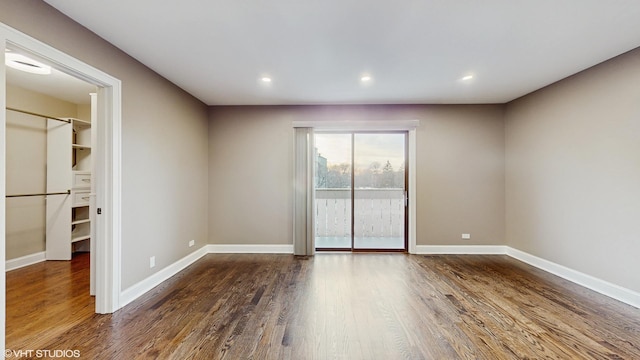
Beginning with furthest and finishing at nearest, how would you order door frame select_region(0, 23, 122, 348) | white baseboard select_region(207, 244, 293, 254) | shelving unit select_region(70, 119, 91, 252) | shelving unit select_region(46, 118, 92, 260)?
white baseboard select_region(207, 244, 293, 254) < shelving unit select_region(70, 119, 91, 252) < shelving unit select_region(46, 118, 92, 260) < door frame select_region(0, 23, 122, 348)

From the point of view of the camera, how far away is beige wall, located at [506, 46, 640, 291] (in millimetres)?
2729

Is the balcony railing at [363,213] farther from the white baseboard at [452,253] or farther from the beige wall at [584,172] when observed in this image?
the beige wall at [584,172]

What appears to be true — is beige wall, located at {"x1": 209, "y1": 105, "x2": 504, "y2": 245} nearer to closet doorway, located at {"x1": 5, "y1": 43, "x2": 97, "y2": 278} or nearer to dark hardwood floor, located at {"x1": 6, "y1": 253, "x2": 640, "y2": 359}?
dark hardwood floor, located at {"x1": 6, "y1": 253, "x2": 640, "y2": 359}

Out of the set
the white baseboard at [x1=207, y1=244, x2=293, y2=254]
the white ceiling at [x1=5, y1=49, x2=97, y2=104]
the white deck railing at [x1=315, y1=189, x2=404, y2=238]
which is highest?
the white ceiling at [x1=5, y1=49, x2=97, y2=104]

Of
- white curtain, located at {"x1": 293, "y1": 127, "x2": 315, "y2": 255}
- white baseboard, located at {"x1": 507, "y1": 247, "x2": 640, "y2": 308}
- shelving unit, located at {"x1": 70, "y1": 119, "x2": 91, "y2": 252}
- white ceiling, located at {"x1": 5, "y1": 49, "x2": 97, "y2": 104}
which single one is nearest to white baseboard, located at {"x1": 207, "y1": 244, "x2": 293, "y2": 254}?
white curtain, located at {"x1": 293, "y1": 127, "x2": 315, "y2": 255}

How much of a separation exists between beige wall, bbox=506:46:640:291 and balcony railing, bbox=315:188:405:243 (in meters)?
1.88

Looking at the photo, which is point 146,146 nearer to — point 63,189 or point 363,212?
point 63,189

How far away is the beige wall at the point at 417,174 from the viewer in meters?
4.51

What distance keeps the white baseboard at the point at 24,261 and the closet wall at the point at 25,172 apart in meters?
0.05

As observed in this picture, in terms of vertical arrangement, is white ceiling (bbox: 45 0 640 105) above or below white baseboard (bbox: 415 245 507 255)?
above

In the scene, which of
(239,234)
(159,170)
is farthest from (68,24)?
(239,234)

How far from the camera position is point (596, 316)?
2449mm

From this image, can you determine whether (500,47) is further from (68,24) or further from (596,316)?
(68,24)

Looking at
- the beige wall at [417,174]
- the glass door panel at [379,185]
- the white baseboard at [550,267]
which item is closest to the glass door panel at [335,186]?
the glass door panel at [379,185]
